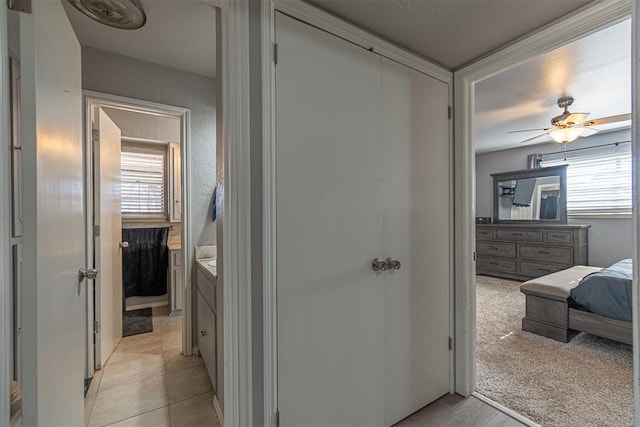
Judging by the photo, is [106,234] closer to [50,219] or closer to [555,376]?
[50,219]

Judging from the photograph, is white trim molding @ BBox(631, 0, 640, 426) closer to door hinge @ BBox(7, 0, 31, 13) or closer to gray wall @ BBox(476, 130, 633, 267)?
door hinge @ BBox(7, 0, 31, 13)

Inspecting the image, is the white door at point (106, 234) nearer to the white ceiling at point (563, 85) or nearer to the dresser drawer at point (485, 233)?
the white ceiling at point (563, 85)

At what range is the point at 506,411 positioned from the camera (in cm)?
167

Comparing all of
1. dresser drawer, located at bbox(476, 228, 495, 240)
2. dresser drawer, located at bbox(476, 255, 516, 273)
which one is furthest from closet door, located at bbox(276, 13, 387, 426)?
dresser drawer, located at bbox(476, 228, 495, 240)

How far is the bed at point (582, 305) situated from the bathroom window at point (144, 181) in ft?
14.6

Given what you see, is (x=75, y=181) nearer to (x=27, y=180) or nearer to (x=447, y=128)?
(x=27, y=180)

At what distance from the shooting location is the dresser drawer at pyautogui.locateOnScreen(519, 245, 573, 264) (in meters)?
4.25

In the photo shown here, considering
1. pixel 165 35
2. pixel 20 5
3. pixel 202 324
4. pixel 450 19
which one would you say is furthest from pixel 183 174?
pixel 450 19

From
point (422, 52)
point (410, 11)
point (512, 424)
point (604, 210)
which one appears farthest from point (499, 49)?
point (604, 210)

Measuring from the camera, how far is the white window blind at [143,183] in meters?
3.54

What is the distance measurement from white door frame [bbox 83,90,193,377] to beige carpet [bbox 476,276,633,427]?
2.26 m

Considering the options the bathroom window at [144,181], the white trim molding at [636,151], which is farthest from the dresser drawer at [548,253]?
the bathroom window at [144,181]

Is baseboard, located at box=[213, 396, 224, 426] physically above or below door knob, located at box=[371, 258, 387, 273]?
below

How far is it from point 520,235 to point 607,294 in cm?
264
